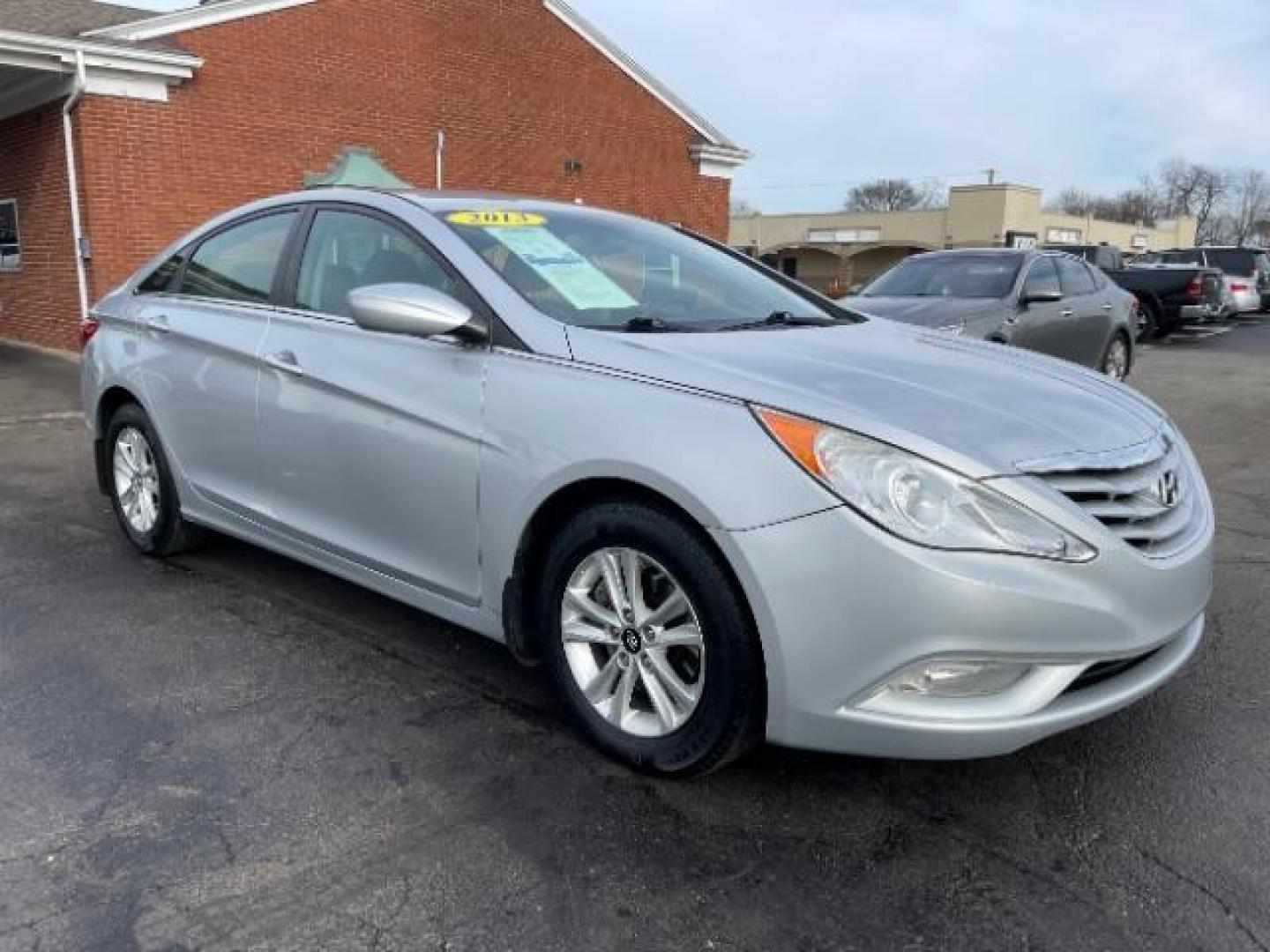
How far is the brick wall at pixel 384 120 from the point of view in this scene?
12.0 meters

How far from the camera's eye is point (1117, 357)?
35.0ft

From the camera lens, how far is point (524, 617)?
10.1 feet

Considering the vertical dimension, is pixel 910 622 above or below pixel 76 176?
below

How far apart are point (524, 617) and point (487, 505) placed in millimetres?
343

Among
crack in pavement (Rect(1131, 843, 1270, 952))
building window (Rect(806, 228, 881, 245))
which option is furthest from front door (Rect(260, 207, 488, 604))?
building window (Rect(806, 228, 881, 245))

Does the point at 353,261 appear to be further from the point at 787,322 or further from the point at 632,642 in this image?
the point at 632,642

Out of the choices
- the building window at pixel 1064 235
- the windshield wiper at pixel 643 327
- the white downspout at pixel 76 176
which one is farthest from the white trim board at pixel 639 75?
the building window at pixel 1064 235

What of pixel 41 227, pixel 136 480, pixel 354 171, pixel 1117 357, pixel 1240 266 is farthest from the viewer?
pixel 1240 266

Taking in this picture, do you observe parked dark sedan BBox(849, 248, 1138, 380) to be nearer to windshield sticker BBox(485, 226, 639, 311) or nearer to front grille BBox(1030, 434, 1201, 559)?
windshield sticker BBox(485, 226, 639, 311)

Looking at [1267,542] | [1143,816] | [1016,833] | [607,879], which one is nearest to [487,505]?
[607,879]

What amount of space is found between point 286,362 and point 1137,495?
275 centimetres

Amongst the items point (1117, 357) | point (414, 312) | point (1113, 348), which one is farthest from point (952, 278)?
point (414, 312)

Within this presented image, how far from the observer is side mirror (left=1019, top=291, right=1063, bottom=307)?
8.85 meters

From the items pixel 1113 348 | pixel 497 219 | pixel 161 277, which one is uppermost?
pixel 497 219
